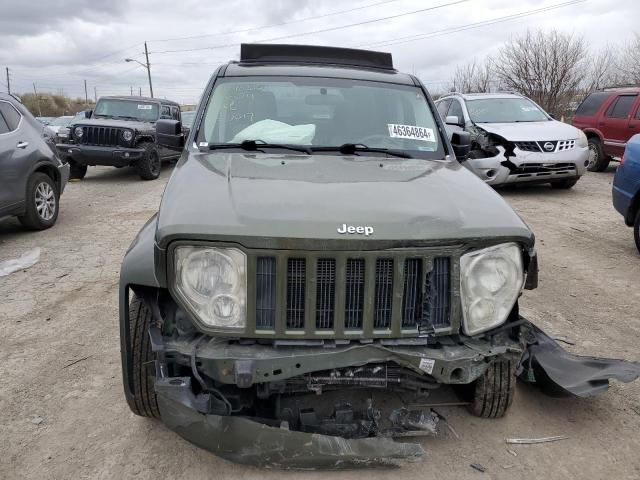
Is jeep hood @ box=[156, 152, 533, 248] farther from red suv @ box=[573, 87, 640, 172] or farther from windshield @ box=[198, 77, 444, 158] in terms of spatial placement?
red suv @ box=[573, 87, 640, 172]

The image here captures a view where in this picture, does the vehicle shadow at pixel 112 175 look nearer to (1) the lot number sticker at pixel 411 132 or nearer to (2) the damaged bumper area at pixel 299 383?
(1) the lot number sticker at pixel 411 132

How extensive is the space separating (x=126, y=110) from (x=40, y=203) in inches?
251

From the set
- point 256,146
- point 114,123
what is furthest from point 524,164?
point 114,123

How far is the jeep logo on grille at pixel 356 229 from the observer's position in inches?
89.7

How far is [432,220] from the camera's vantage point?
94.7 inches

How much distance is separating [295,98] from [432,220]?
1.73 meters

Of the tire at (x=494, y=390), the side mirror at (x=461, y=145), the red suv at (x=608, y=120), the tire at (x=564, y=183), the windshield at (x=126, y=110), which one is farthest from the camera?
the windshield at (x=126, y=110)

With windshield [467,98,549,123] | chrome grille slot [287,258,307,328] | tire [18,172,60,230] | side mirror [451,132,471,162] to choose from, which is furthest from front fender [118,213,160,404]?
windshield [467,98,549,123]

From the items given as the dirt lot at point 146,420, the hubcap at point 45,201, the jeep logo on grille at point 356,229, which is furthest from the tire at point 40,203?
the jeep logo on grille at point 356,229

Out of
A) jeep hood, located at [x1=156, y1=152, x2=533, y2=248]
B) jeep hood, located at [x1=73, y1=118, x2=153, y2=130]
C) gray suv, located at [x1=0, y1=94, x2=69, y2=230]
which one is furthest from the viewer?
jeep hood, located at [x1=73, y1=118, x2=153, y2=130]

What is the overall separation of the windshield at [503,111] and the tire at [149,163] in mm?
6940

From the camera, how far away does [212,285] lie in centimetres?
231

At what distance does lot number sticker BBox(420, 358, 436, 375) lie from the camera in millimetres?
2338

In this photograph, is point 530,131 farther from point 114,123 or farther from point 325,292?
point 114,123
